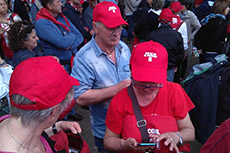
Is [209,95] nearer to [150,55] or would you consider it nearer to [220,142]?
[150,55]

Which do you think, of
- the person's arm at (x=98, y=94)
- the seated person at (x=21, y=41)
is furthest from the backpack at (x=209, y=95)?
the seated person at (x=21, y=41)

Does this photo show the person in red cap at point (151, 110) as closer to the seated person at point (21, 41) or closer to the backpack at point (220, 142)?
the backpack at point (220, 142)

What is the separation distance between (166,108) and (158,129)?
0.17 metres

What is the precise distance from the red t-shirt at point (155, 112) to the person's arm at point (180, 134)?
0.05 m

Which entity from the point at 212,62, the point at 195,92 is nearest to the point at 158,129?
the point at 195,92

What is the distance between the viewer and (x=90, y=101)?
6.47 ft

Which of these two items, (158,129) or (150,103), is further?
(150,103)

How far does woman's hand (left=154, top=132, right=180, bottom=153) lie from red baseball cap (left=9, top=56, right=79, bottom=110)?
68 cm

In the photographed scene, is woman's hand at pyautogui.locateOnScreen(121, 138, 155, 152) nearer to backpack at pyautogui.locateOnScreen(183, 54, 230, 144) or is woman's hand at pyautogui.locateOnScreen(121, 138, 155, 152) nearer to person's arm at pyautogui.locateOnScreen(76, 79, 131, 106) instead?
person's arm at pyautogui.locateOnScreen(76, 79, 131, 106)

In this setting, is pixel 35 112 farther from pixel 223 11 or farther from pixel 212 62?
pixel 223 11

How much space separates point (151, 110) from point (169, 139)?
242 millimetres

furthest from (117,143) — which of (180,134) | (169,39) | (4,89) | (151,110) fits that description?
(169,39)

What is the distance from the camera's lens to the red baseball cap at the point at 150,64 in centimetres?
151

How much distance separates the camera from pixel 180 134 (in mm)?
1538
